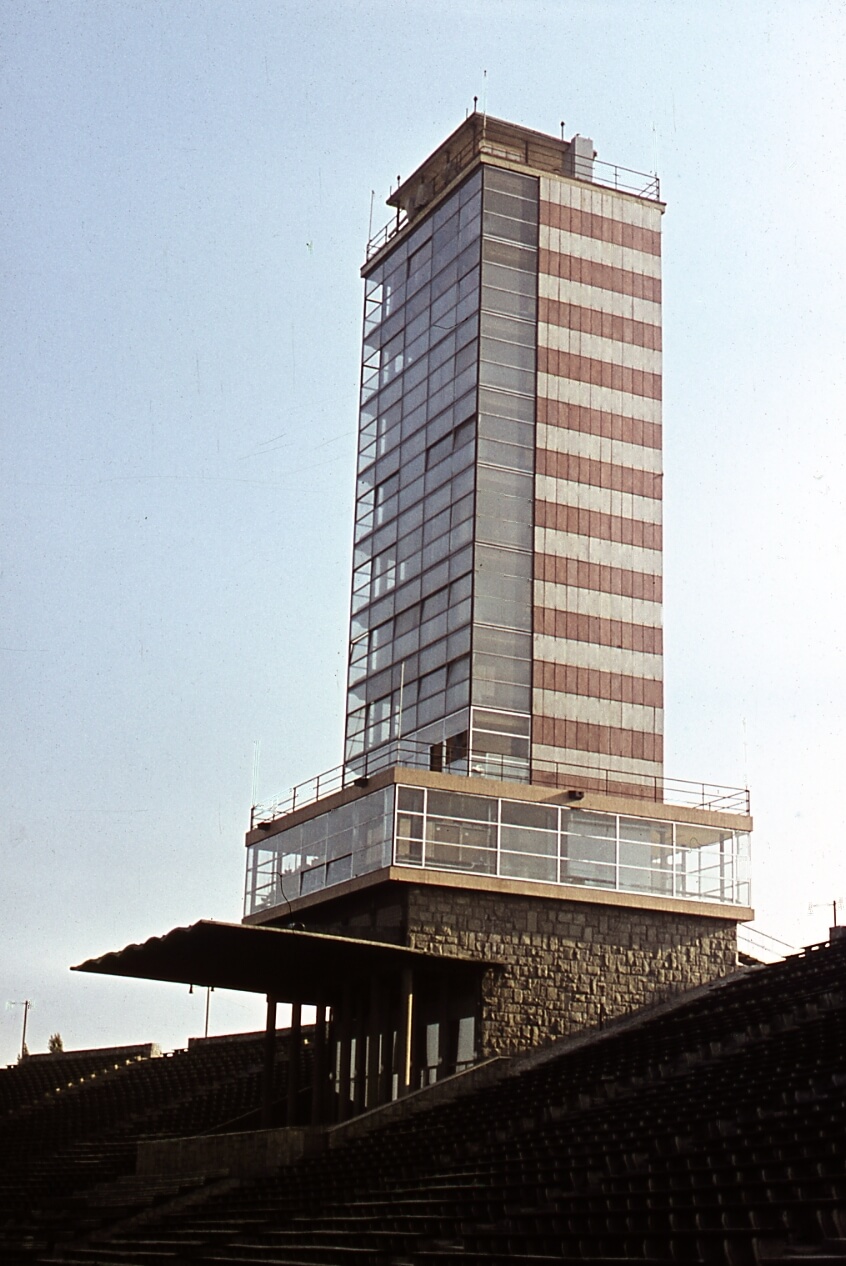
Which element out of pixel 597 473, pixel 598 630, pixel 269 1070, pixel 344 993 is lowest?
pixel 269 1070

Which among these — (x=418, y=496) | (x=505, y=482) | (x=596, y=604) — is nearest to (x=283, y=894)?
(x=596, y=604)

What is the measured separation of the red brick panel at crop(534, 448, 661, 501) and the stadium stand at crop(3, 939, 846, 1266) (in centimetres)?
1029

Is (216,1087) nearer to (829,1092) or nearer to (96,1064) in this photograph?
(96,1064)

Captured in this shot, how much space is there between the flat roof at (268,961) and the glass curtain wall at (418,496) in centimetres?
448

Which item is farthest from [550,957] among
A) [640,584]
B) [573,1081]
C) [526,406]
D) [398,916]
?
[526,406]

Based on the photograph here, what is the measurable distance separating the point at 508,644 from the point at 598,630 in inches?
84.5

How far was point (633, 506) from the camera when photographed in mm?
33312

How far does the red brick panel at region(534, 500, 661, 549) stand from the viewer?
32250 mm

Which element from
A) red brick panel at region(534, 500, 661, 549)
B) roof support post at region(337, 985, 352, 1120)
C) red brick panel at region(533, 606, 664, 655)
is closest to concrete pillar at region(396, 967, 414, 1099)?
roof support post at region(337, 985, 352, 1120)

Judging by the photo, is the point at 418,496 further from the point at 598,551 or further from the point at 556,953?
the point at 556,953

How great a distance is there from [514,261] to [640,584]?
7236 mm

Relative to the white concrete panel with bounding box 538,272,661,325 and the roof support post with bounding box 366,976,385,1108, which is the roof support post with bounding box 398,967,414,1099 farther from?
the white concrete panel with bounding box 538,272,661,325

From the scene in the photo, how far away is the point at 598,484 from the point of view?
33031 mm

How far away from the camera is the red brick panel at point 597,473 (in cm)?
3259
